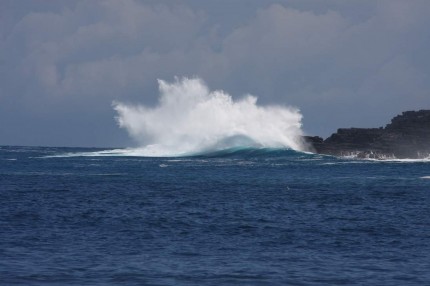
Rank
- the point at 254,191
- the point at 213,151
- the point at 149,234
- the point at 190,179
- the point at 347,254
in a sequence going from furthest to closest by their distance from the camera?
the point at 213,151
the point at 190,179
the point at 254,191
the point at 149,234
the point at 347,254

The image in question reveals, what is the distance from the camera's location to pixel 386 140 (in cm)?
9000

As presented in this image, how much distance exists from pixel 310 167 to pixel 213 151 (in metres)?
35.5

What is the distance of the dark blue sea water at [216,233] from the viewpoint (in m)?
19.8

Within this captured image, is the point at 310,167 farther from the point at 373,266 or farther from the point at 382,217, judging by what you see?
the point at 373,266

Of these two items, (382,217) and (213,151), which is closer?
(382,217)

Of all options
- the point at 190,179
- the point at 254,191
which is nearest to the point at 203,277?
the point at 254,191

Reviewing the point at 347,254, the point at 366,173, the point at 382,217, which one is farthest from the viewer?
the point at 366,173

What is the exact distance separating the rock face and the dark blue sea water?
39.3 metres

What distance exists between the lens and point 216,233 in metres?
26.8

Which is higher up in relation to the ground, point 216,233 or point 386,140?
point 386,140

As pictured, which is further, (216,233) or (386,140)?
(386,140)

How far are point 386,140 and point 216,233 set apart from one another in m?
65.7

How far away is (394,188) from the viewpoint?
44594 millimetres

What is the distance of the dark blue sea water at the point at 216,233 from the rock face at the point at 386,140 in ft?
129
